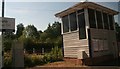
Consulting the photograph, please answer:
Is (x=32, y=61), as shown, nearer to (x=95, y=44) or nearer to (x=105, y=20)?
(x=95, y=44)

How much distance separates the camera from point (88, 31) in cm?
1555

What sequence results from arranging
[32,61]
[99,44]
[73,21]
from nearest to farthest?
1. [99,44]
2. [32,61]
3. [73,21]

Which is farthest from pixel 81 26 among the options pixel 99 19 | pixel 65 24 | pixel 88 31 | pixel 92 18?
pixel 65 24

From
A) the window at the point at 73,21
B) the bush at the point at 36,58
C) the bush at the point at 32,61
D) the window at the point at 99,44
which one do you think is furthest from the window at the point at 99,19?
the bush at the point at 32,61

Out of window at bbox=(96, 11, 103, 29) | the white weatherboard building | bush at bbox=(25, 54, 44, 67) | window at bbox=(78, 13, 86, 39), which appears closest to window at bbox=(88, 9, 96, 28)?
the white weatherboard building

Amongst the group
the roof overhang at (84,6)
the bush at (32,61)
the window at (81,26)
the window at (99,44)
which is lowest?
the bush at (32,61)

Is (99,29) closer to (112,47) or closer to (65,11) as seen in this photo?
(112,47)

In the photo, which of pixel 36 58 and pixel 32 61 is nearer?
pixel 32 61

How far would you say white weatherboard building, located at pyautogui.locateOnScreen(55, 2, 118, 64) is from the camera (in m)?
15.8

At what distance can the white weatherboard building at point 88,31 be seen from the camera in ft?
51.7

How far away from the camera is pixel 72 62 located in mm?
17250

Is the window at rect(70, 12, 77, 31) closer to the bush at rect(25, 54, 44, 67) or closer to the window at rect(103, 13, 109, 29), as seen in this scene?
the window at rect(103, 13, 109, 29)

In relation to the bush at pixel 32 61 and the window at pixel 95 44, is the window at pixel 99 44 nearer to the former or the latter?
the window at pixel 95 44

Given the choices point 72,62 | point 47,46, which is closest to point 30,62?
point 72,62
